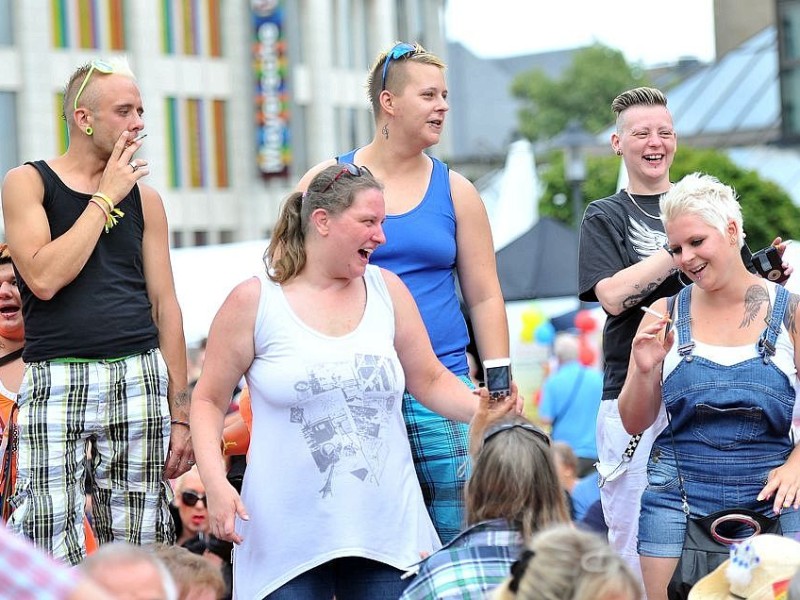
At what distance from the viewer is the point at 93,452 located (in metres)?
4.41

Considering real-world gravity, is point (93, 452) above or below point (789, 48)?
below

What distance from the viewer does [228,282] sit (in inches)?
467

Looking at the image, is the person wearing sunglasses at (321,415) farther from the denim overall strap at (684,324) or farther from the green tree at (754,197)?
the green tree at (754,197)

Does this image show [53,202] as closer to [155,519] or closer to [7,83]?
[155,519]

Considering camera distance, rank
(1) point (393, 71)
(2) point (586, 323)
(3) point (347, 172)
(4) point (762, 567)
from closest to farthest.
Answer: (4) point (762, 567) → (3) point (347, 172) → (1) point (393, 71) → (2) point (586, 323)

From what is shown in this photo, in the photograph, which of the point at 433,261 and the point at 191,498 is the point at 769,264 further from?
the point at 191,498

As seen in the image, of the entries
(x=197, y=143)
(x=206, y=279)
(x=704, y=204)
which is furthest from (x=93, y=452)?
(x=197, y=143)

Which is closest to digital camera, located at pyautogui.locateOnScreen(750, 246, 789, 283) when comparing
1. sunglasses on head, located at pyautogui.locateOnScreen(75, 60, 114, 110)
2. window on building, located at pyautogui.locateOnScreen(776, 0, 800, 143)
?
sunglasses on head, located at pyautogui.locateOnScreen(75, 60, 114, 110)

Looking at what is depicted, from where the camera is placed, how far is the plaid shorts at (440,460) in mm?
4488

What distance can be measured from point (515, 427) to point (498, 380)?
1.13 feet

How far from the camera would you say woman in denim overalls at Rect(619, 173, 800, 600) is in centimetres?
424

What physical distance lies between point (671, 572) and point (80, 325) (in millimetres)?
Answer: 2067

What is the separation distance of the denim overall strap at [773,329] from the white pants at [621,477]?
69 centimetres

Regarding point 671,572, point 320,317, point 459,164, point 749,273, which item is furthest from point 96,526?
point 459,164
